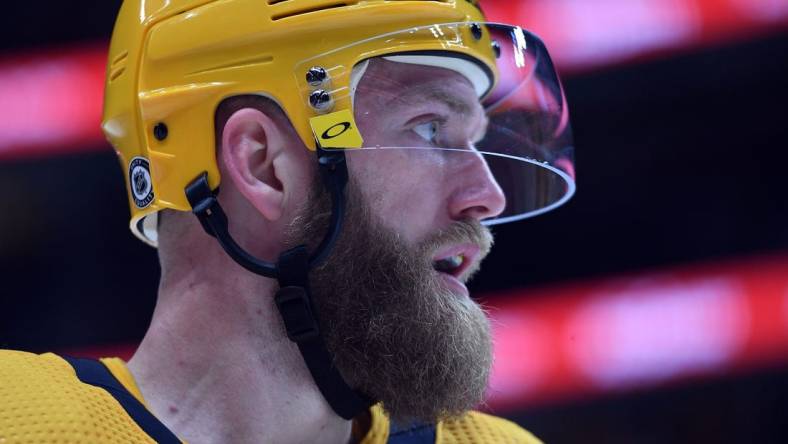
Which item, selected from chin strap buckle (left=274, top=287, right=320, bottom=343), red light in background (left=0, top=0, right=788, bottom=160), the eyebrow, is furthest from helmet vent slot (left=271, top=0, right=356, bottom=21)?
red light in background (left=0, top=0, right=788, bottom=160)

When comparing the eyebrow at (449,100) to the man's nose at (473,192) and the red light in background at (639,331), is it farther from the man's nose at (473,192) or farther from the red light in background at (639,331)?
the red light in background at (639,331)

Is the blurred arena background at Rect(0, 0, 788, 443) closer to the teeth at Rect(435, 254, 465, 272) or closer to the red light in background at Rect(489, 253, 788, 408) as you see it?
the red light in background at Rect(489, 253, 788, 408)

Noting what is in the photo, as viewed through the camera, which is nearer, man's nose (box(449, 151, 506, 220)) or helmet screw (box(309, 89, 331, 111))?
helmet screw (box(309, 89, 331, 111))

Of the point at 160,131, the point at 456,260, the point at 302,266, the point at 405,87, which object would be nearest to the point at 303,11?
the point at 405,87

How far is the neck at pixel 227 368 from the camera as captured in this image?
5.69 ft

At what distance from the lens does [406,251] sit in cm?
182

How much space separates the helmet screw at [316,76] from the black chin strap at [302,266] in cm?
12

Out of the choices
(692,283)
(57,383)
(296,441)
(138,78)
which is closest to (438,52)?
(138,78)

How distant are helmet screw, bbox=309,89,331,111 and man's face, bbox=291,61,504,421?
0.09 meters

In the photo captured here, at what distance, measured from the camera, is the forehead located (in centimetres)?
183

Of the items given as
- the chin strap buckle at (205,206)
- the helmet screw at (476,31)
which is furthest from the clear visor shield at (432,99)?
the chin strap buckle at (205,206)

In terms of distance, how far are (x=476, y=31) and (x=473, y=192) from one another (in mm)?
302

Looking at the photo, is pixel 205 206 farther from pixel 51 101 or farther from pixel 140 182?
pixel 51 101

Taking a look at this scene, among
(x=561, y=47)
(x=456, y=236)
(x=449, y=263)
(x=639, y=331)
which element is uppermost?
(x=456, y=236)
